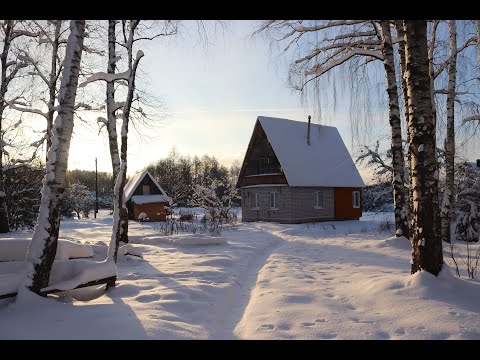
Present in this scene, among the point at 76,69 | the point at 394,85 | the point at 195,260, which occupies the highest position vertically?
the point at 394,85

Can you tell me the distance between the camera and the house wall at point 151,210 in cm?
3397

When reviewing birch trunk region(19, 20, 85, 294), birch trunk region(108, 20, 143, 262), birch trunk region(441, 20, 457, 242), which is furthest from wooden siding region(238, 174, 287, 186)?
birch trunk region(19, 20, 85, 294)

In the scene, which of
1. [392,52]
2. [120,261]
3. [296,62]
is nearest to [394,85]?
[392,52]

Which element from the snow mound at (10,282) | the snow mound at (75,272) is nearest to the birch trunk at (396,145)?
the snow mound at (75,272)

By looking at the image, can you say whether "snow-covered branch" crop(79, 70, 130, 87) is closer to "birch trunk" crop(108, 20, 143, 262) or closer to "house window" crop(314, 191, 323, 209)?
"birch trunk" crop(108, 20, 143, 262)

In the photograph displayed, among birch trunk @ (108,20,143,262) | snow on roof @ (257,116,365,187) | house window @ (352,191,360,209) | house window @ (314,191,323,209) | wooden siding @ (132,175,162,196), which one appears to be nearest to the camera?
birch trunk @ (108,20,143,262)

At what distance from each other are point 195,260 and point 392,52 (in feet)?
27.3

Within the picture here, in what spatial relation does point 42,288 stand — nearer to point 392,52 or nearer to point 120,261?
point 120,261

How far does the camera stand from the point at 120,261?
9.36 meters

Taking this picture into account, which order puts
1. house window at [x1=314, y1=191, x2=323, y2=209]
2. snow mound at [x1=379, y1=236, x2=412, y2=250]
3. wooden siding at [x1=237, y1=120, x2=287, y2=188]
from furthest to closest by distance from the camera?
house window at [x1=314, y1=191, x2=323, y2=209] → wooden siding at [x1=237, y1=120, x2=287, y2=188] → snow mound at [x1=379, y1=236, x2=412, y2=250]

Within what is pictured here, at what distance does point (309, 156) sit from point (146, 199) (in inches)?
626

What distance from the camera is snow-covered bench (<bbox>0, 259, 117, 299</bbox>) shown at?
4734 millimetres

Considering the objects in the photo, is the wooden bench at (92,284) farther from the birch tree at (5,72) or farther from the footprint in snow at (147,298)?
the birch tree at (5,72)
